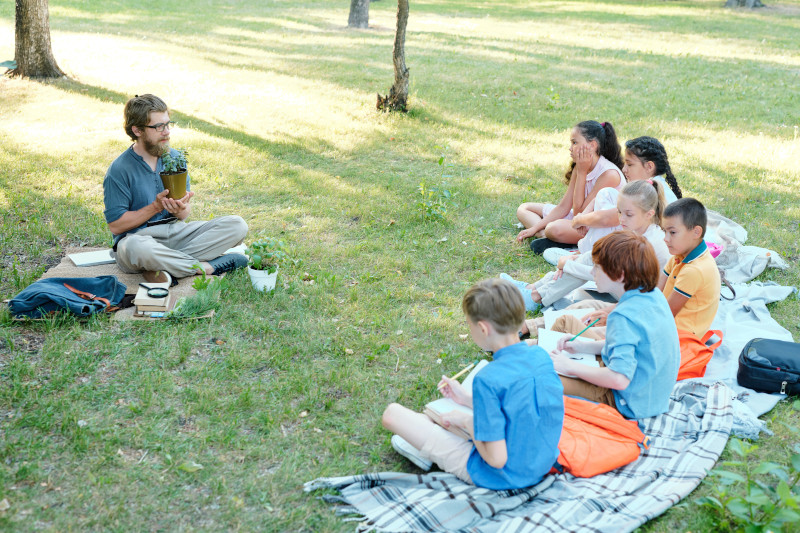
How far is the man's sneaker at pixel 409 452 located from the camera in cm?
348

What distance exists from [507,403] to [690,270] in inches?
79.8

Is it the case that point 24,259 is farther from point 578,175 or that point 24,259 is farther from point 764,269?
point 764,269

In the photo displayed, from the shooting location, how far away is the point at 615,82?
1302 centimetres

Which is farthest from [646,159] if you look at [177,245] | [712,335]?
[177,245]

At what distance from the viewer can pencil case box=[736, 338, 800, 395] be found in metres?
4.08

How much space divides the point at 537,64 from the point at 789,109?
500 centimetres

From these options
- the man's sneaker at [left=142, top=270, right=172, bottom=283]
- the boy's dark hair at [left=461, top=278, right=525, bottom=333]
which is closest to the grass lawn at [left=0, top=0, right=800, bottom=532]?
the man's sneaker at [left=142, top=270, right=172, bottom=283]

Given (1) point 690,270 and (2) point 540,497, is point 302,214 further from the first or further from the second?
(2) point 540,497

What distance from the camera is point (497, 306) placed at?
9.79 ft

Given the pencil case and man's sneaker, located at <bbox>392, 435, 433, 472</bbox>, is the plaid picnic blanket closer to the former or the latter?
man's sneaker, located at <bbox>392, 435, 433, 472</bbox>

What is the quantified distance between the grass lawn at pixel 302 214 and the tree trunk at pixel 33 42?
1.30 feet

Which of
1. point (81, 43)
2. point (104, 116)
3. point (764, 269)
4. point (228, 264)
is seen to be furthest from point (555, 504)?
point (81, 43)

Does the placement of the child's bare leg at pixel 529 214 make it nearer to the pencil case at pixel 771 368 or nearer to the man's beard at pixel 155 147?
the pencil case at pixel 771 368

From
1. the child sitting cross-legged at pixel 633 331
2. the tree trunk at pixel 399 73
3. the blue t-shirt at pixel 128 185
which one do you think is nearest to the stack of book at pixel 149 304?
the blue t-shirt at pixel 128 185
